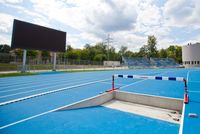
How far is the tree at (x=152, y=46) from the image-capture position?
80.2m

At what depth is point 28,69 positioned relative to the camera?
25641 mm

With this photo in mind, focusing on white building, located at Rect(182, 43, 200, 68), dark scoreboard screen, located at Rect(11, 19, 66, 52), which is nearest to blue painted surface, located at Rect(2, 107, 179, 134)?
dark scoreboard screen, located at Rect(11, 19, 66, 52)

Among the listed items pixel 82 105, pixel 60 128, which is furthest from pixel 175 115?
pixel 60 128

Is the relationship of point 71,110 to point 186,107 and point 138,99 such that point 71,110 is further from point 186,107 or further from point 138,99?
point 186,107

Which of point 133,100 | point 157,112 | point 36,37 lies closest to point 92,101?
point 133,100

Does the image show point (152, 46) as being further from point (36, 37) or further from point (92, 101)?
point (92, 101)

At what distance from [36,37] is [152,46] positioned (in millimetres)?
69490

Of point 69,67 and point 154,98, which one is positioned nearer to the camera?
point 154,98

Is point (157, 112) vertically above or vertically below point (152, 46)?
below

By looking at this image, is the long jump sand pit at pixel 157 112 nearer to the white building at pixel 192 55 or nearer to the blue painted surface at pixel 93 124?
the blue painted surface at pixel 93 124

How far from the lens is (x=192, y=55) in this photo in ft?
207

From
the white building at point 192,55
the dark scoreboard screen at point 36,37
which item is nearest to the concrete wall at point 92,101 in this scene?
the dark scoreboard screen at point 36,37

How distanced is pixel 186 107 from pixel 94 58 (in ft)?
235

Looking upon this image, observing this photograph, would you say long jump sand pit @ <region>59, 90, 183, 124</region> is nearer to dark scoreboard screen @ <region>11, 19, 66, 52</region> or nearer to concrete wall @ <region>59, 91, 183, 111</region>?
concrete wall @ <region>59, 91, 183, 111</region>
